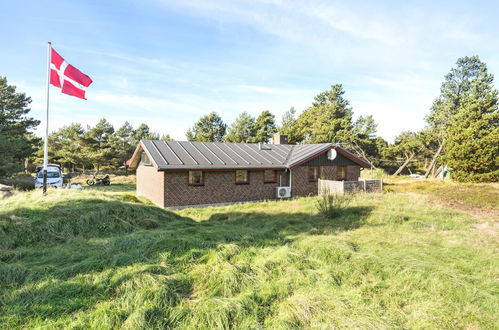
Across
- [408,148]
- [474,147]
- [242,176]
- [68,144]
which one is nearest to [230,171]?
[242,176]

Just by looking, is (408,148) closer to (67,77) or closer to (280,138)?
(280,138)

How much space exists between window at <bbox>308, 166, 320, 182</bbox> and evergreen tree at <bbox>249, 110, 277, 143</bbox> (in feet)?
91.1

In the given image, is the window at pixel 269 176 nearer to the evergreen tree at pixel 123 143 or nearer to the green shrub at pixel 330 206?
the green shrub at pixel 330 206

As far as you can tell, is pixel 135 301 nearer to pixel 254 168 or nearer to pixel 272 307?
pixel 272 307

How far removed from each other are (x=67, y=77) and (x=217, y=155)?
376 inches


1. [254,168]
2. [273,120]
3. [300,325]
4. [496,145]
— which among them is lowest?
[300,325]

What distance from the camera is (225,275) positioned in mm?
5328

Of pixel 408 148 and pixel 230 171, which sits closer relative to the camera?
pixel 230 171

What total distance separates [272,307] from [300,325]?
1.98 ft

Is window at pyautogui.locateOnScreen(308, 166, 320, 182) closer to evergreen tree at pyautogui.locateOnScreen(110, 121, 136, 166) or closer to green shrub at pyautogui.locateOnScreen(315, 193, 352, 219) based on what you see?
green shrub at pyautogui.locateOnScreen(315, 193, 352, 219)

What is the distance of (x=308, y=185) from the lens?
67.3ft

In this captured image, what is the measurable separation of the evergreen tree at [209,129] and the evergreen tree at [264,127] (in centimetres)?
719

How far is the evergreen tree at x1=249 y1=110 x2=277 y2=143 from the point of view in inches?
1906

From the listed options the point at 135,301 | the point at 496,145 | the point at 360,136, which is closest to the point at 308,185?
the point at 135,301
